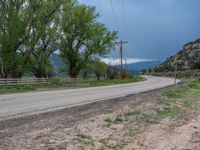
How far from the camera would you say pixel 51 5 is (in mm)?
53812

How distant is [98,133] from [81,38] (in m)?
55.0

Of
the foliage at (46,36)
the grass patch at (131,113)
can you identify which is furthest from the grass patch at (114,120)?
the foliage at (46,36)

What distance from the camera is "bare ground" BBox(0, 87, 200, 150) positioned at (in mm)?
9984

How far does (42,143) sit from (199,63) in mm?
122961

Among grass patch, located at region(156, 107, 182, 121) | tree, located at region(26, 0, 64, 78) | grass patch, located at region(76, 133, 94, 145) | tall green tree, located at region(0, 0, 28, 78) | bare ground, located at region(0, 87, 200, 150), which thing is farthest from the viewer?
tree, located at region(26, 0, 64, 78)

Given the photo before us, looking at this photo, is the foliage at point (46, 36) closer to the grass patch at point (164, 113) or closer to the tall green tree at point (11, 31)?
the tall green tree at point (11, 31)

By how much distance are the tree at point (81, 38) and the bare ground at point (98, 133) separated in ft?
157

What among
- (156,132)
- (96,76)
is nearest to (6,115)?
(156,132)

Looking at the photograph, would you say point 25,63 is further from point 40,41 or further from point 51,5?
point 51,5

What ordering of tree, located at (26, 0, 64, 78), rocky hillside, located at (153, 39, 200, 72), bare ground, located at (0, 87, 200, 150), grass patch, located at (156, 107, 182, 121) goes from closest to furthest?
bare ground, located at (0, 87, 200, 150)
grass patch, located at (156, 107, 182, 121)
tree, located at (26, 0, 64, 78)
rocky hillside, located at (153, 39, 200, 72)

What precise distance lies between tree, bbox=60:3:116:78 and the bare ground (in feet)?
157

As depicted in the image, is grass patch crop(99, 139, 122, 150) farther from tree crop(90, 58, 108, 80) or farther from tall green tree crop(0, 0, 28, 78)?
tree crop(90, 58, 108, 80)

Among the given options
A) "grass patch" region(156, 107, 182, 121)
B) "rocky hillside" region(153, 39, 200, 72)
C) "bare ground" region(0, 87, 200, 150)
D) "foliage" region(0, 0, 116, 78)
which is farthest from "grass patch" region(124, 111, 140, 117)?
"rocky hillside" region(153, 39, 200, 72)

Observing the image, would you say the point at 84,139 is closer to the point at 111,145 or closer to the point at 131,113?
the point at 111,145
